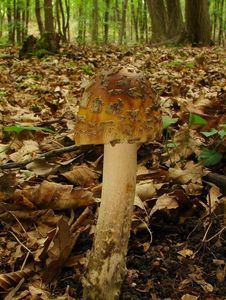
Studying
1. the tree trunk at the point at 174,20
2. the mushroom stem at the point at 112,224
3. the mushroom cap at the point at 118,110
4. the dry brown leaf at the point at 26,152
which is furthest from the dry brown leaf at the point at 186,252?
the tree trunk at the point at 174,20

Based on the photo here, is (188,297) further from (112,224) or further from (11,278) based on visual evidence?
(11,278)

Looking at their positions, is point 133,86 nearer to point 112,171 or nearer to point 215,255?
point 112,171

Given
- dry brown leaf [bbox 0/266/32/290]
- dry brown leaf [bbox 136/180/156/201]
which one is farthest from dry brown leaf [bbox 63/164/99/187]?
dry brown leaf [bbox 0/266/32/290]

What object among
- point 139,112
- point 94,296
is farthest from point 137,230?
point 139,112

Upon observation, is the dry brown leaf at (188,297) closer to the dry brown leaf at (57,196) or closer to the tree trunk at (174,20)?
the dry brown leaf at (57,196)

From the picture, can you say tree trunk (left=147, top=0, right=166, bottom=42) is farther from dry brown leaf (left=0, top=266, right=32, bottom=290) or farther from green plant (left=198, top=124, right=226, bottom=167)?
dry brown leaf (left=0, top=266, right=32, bottom=290)

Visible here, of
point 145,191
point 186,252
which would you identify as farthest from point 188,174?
point 186,252
